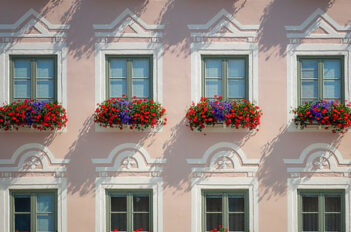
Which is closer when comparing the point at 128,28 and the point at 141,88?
the point at 128,28

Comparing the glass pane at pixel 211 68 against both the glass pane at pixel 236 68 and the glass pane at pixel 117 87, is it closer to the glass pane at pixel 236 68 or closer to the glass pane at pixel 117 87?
the glass pane at pixel 236 68

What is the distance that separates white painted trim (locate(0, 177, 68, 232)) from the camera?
9539 mm

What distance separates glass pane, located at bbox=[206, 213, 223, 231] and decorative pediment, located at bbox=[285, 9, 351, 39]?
13.5 feet

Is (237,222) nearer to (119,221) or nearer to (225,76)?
(119,221)

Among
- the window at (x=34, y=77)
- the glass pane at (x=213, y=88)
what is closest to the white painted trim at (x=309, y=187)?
the glass pane at (x=213, y=88)

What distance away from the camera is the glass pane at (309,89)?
9.78 metres

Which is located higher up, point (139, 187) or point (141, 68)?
point (141, 68)

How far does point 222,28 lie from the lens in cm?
970

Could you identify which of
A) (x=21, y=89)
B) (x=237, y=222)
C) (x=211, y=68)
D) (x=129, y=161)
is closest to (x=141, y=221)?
(x=129, y=161)

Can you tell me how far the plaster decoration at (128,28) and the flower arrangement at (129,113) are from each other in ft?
4.59

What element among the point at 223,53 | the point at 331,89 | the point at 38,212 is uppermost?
the point at 223,53

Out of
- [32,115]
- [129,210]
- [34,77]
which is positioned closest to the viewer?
[32,115]

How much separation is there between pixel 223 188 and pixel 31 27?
5309 mm

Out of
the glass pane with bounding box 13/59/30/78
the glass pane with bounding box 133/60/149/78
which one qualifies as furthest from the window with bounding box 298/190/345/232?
the glass pane with bounding box 13/59/30/78
